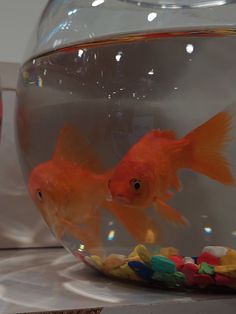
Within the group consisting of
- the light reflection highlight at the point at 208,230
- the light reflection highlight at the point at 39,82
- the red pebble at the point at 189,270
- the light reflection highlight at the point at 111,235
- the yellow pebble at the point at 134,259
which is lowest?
the red pebble at the point at 189,270

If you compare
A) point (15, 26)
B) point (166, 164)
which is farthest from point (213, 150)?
point (15, 26)

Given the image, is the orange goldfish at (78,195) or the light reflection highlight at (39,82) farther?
the light reflection highlight at (39,82)

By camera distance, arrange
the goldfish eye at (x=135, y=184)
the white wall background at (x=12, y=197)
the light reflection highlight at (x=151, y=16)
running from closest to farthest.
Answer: the goldfish eye at (x=135, y=184)
the light reflection highlight at (x=151, y=16)
the white wall background at (x=12, y=197)

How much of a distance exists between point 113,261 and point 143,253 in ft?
0.17

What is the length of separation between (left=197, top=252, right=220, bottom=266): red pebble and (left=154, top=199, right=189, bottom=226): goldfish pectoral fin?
0.04 metres

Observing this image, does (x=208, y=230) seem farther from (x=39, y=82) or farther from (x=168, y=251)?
(x=39, y=82)

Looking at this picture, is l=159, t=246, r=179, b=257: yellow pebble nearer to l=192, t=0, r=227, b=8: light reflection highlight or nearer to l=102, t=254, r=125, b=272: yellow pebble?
l=102, t=254, r=125, b=272: yellow pebble

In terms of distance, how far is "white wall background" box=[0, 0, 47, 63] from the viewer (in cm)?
114

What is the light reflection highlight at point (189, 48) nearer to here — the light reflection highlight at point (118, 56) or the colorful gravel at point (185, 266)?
the light reflection highlight at point (118, 56)

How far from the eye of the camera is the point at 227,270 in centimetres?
63

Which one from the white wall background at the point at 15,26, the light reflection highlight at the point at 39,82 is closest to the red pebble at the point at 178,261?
the light reflection highlight at the point at 39,82

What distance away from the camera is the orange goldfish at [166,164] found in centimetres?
60

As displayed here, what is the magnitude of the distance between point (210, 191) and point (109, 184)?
103 millimetres

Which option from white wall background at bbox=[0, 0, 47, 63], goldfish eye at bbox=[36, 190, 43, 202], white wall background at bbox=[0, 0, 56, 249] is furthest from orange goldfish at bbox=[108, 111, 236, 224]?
white wall background at bbox=[0, 0, 47, 63]
